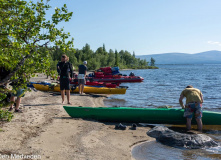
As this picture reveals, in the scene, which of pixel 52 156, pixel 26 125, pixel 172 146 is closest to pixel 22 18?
pixel 52 156

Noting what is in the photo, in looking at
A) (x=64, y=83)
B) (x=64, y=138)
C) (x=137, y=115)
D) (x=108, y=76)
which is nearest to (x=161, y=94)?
(x=137, y=115)

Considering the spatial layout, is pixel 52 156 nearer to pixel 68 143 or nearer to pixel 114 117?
pixel 68 143

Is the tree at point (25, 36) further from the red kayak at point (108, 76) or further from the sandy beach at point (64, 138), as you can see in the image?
the red kayak at point (108, 76)

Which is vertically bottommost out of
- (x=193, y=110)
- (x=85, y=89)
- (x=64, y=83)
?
(x=193, y=110)

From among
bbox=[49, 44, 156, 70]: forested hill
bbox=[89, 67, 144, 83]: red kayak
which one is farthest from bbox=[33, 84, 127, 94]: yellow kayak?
bbox=[49, 44, 156, 70]: forested hill

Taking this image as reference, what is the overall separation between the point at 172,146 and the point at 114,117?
279cm

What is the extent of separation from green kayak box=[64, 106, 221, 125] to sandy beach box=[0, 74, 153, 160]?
0.41m

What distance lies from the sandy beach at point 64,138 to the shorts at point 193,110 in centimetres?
173

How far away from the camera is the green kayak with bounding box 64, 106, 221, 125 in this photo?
8461mm

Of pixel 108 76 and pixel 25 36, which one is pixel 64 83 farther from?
pixel 108 76

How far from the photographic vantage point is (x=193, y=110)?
7.99 meters

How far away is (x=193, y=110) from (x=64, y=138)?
4782 mm

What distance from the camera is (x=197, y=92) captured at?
803 centimetres

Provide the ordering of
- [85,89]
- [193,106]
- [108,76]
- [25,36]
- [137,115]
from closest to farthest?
[25,36], [193,106], [137,115], [85,89], [108,76]
